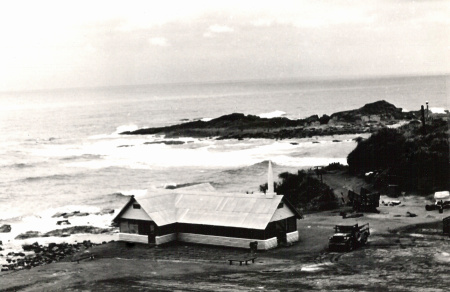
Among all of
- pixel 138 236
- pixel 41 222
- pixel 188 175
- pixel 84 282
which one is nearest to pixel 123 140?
pixel 188 175

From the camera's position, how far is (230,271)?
109 feet

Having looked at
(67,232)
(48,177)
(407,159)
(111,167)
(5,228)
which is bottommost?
(67,232)

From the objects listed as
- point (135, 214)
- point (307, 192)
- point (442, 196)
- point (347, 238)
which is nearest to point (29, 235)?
point (135, 214)

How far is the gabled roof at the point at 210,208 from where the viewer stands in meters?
38.8

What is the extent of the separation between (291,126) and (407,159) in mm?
70413

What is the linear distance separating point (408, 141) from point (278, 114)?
123 m

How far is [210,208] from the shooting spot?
40969 mm

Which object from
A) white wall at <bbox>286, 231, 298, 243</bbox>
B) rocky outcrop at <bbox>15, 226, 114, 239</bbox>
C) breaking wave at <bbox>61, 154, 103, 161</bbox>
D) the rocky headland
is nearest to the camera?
white wall at <bbox>286, 231, 298, 243</bbox>

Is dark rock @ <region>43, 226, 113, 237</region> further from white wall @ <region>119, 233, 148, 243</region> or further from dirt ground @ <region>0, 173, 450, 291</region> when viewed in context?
dirt ground @ <region>0, 173, 450, 291</region>

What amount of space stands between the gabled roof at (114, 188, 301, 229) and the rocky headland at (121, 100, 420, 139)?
7130cm

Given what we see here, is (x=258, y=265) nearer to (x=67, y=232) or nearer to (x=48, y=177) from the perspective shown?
(x=67, y=232)

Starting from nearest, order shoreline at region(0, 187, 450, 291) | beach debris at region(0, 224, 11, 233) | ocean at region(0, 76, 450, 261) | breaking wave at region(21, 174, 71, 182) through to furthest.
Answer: shoreline at region(0, 187, 450, 291) < beach debris at region(0, 224, 11, 233) < ocean at region(0, 76, 450, 261) < breaking wave at region(21, 174, 71, 182)

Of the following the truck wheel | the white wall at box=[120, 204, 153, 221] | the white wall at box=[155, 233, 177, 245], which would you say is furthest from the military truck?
the white wall at box=[120, 204, 153, 221]

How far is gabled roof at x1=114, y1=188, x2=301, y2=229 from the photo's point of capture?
127 ft
